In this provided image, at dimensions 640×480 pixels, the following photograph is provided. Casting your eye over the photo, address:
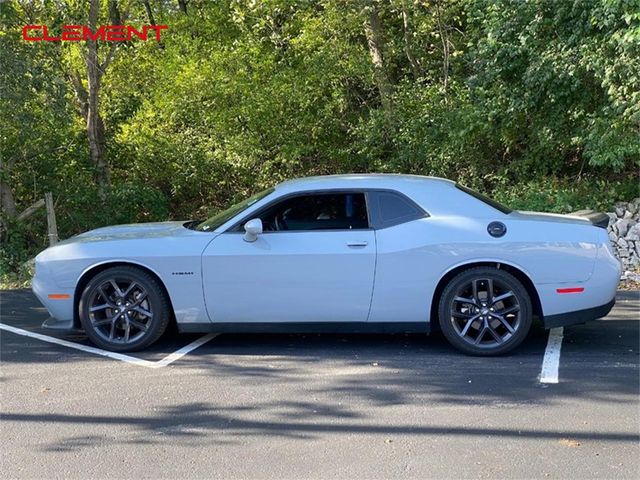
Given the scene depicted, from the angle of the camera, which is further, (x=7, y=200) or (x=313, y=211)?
(x=7, y=200)

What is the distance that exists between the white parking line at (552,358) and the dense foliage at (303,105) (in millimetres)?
4698

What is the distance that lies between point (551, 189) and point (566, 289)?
20.1ft

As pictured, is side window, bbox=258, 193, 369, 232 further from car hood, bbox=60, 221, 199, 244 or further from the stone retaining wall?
the stone retaining wall

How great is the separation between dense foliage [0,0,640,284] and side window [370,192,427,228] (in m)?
5.43

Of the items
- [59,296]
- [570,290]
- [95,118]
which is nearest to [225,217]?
[59,296]

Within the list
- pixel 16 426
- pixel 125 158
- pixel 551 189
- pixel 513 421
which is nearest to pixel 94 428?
pixel 16 426

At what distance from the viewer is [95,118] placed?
44.6ft

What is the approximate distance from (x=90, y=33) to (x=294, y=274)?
9534 millimetres

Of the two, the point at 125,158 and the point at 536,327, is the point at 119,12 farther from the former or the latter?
the point at 536,327

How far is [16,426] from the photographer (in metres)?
4.34

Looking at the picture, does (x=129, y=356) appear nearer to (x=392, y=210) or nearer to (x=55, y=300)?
(x=55, y=300)

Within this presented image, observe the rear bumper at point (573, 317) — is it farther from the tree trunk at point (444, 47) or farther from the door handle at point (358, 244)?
the tree trunk at point (444, 47)

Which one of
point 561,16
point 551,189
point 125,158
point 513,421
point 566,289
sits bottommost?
point 513,421

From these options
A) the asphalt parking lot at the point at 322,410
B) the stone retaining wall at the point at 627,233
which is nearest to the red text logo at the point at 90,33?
the asphalt parking lot at the point at 322,410
